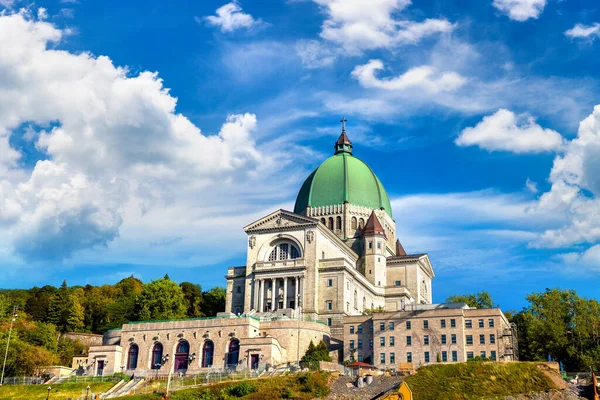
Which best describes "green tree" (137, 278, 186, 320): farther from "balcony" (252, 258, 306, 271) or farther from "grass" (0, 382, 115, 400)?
"grass" (0, 382, 115, 400)

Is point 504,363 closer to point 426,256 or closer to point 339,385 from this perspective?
point 339,385

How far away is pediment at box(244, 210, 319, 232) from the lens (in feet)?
339

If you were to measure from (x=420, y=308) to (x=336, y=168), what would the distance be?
133 feet

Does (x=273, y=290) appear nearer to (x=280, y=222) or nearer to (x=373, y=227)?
(x=280, y=222)

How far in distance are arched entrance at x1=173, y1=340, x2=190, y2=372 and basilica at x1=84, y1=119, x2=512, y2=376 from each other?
0.39 ft

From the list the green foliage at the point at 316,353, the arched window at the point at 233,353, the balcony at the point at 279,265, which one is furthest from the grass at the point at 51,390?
the balcony at the point at 279,265

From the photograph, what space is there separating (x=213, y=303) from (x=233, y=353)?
3555 centimetres

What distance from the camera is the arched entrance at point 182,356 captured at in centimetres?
8675

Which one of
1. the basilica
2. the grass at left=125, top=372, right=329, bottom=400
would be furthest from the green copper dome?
the grass at left=125, top=372, right=329, bottom=400

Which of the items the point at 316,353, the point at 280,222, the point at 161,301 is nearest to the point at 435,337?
the point at 316,353

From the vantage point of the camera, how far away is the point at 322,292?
101188 millimetres

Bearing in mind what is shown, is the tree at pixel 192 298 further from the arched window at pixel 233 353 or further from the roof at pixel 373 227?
the arched window at pixel 233 353

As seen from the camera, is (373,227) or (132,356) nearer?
(132,356)

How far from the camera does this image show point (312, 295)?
9981cm
